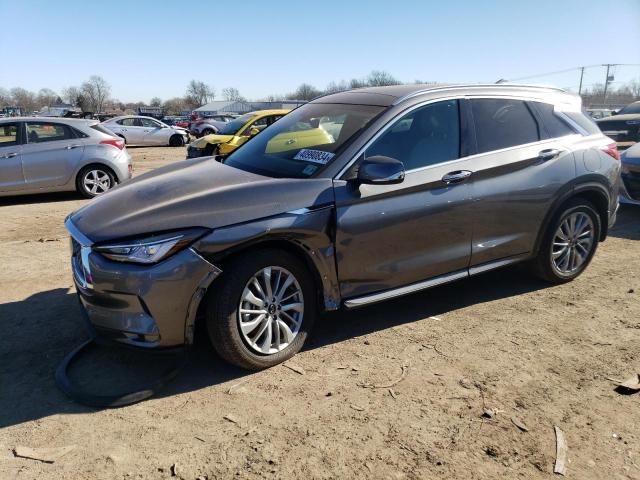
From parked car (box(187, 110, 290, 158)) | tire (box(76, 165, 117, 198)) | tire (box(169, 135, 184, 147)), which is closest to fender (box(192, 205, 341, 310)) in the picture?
tire (box(76, 165, 117, 198))

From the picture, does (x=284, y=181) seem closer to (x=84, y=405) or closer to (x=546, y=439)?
(x=84, y=405)

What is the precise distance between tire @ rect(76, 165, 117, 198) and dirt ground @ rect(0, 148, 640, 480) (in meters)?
5.21

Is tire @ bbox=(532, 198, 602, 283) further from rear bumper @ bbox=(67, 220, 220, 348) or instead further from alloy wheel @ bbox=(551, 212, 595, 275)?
rear bumper @ bbox=(67, 220, 220, 348)

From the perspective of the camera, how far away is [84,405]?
3.18 metres

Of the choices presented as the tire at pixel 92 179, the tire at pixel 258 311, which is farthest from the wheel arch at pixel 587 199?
the tire at pixel 92 179

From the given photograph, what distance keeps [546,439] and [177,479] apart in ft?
6.33

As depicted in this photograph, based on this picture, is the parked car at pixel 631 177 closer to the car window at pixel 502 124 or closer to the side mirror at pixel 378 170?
the car window at pixel 502 124

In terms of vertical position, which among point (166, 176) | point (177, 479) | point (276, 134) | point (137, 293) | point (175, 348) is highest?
point (276, 134)

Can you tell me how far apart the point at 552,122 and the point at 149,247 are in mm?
3753

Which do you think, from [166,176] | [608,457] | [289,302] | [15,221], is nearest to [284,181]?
[289,302]

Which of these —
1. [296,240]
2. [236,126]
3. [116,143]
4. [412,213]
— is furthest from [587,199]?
[236,126]

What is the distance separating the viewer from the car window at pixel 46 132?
9.37m

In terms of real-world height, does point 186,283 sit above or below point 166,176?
below

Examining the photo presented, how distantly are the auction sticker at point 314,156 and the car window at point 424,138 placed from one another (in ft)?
0.94
